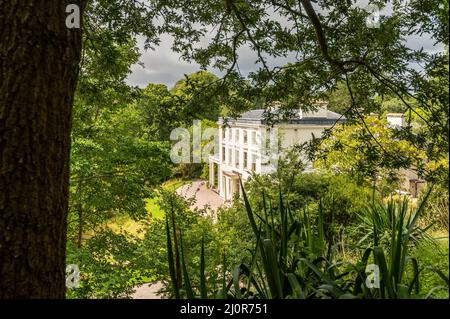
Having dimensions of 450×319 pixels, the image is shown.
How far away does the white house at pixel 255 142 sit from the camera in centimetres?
539

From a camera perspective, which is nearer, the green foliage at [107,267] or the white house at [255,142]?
the green foliage at [107,267]

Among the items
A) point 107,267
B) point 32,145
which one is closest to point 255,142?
point 107,267

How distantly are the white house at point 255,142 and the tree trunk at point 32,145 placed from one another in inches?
118

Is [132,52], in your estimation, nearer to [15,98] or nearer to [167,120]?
[167,120]

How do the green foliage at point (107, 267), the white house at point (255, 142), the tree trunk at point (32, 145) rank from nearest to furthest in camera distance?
the tree trunk at point (32, 145) < the green foliage at point (107, 267) < the white house at point (255, 142)

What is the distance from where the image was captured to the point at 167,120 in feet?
8.71

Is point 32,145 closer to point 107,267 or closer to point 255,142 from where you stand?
point 107,267

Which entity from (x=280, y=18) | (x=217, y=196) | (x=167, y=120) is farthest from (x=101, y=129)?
(x=217, y=196)

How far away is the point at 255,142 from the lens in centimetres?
732

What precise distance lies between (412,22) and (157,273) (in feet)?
13.2

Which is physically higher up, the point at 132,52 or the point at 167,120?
the point at 132,52

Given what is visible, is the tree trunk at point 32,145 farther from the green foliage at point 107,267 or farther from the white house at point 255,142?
the green foliage at point 107,267

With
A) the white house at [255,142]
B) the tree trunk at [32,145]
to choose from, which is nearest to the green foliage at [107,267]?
the white house at [255,142]

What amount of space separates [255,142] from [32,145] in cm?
638
